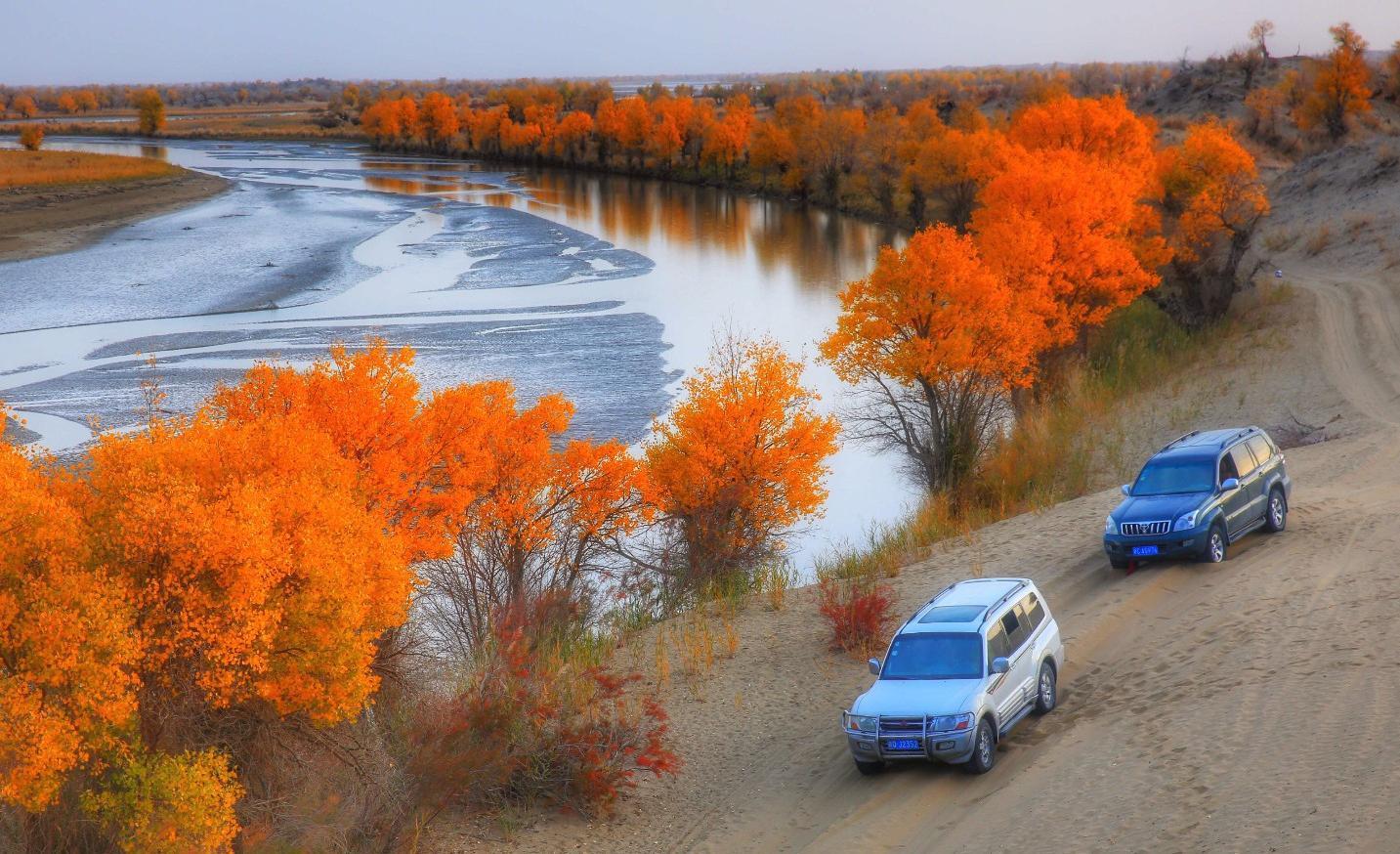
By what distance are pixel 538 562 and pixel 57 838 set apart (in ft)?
59.8

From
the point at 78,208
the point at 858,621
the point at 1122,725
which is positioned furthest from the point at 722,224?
the point at 1122,725

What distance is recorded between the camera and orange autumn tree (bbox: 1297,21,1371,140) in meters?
79.9

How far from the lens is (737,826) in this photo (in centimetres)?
1584

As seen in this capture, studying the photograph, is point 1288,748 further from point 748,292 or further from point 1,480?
point 748,292

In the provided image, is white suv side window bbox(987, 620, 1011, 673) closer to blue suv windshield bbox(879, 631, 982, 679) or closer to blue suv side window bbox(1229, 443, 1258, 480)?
blue suv windshield bbox(879, 631, 982, 679)

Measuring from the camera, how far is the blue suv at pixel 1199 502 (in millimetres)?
20422

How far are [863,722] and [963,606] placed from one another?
7.36ft

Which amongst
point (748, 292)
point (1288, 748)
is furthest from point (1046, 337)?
point (1288, 748)

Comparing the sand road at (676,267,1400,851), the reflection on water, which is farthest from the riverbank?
the sand road at (676,267,1400,851)

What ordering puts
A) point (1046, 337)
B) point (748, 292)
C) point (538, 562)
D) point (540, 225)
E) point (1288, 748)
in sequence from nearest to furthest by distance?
1. point (1288, 748)
2. point (538, 562)
3. point (1046, 337)
4. point (748, 292)
5. point (540, 225)

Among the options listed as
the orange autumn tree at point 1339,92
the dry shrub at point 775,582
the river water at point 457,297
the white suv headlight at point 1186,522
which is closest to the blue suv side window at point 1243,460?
the white suv headlight at point 1186,522

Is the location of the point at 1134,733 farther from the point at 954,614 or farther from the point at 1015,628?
the point at 954,614

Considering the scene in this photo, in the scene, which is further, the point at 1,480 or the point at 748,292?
the point at 748,292

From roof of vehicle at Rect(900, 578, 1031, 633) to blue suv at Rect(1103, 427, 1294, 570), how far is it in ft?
14.4
